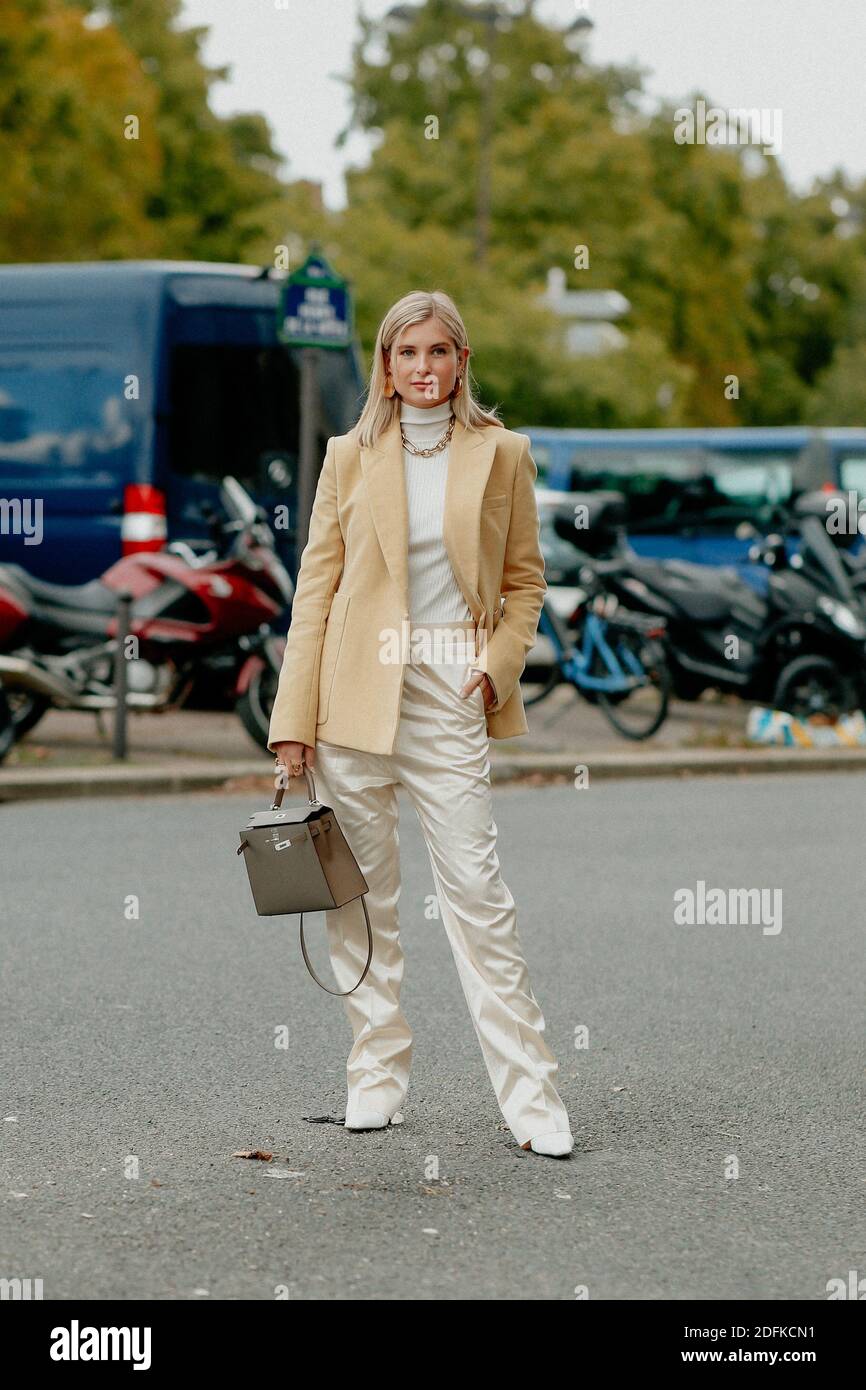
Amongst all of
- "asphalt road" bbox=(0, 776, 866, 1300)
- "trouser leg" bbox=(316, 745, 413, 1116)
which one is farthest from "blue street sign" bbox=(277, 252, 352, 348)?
"trouser leg" bbox=(316, 745, 413, 1116)

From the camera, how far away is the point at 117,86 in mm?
36906

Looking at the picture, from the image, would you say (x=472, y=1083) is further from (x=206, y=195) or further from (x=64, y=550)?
(x=206, y=195)

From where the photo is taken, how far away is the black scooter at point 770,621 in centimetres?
1544

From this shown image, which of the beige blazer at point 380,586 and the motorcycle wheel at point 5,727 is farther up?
the beige blazer at point 380,586

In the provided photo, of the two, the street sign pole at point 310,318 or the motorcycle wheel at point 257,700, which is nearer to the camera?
the motorcycle wheel at point 257,700

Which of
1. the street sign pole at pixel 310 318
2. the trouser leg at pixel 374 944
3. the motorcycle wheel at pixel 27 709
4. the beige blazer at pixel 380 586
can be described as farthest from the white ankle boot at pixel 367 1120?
the street sign pole at pixel 310 318

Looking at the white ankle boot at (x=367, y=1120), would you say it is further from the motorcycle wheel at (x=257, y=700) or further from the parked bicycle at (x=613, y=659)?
the parked bicycle at (x=613, y=659)

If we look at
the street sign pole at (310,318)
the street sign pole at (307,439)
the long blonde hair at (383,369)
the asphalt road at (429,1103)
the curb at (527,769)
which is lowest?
the asphalt road at (429,1103)

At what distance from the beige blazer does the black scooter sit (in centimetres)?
1065

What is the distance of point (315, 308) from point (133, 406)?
8.44 feet

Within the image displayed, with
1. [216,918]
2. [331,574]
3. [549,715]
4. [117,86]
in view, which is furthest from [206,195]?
[331,574]

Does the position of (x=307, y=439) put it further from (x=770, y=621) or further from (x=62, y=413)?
(x=770, y=621)

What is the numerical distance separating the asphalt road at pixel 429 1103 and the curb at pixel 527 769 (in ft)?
6.94

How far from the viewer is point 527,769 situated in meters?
13.4
